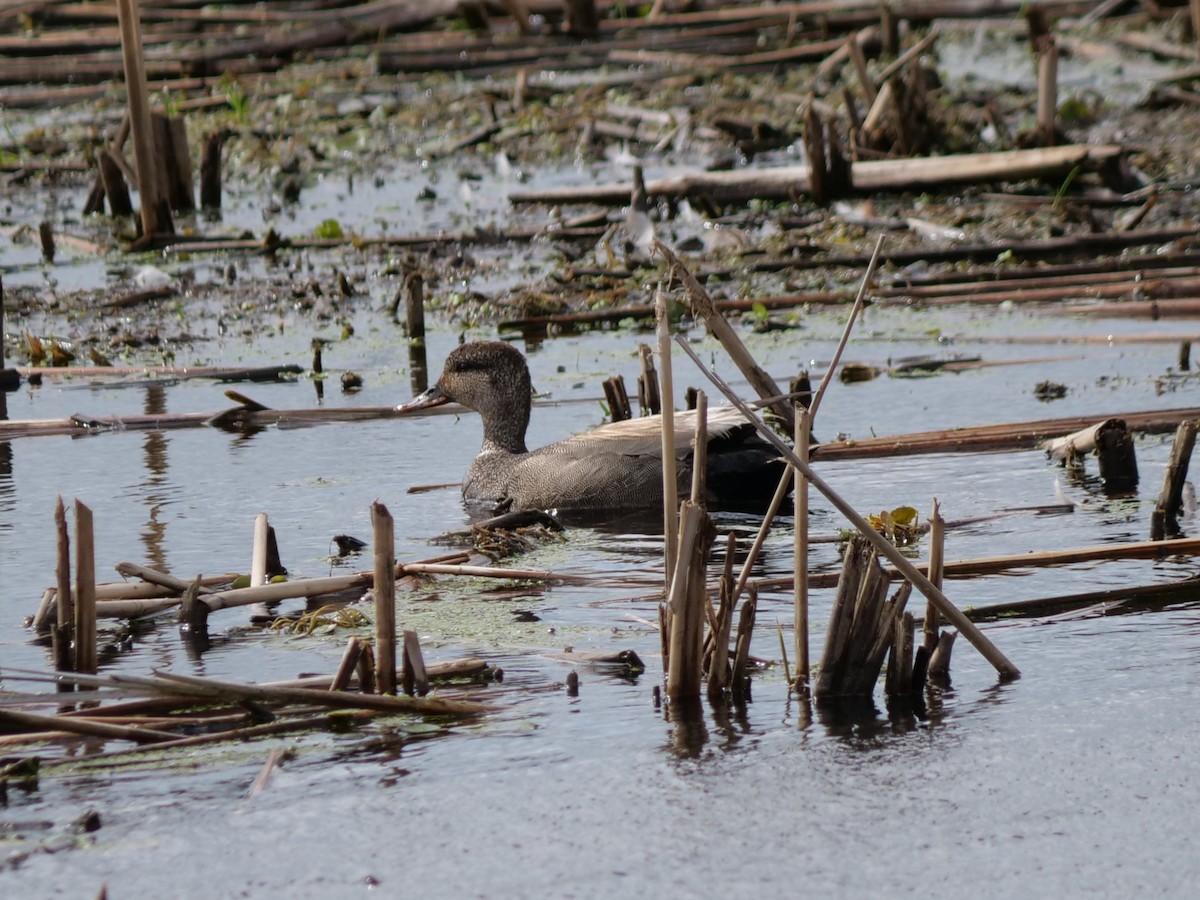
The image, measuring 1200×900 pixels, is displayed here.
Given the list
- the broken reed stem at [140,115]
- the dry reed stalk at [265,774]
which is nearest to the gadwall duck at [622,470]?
the dry reed stalk at [265,774]

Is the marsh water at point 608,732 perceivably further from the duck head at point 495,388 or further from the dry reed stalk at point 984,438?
the duck head at point 495,388

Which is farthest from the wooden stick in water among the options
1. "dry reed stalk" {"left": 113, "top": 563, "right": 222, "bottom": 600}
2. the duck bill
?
the duck bill

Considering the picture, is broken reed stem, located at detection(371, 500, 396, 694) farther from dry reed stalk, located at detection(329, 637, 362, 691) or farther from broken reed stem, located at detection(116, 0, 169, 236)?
broken reed stem, located at detection(116, 0, 169, 236)

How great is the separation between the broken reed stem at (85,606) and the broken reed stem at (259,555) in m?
0.93

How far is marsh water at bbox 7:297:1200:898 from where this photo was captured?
4398 mm

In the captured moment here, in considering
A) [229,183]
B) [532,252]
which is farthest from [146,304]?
[229,183]

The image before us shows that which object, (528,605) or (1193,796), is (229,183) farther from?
(1193,796)

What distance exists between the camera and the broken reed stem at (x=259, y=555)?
249 inches

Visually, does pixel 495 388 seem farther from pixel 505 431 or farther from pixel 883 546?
pixel 883 546

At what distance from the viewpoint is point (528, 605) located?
647 cm

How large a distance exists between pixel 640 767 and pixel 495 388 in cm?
428

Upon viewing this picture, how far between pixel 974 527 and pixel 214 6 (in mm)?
16419

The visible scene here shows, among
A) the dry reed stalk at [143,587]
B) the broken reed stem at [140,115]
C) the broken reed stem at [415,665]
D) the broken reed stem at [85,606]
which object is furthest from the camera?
the broken reed stem at [140,115]

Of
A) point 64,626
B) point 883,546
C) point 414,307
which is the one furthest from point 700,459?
point 414,307
